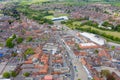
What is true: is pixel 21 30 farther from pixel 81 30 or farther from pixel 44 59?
pixel 44 59

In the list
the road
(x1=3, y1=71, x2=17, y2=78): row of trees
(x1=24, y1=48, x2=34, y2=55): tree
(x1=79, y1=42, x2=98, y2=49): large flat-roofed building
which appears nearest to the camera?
(x1=3, y1=71, x2=17, y2=78): row of trees

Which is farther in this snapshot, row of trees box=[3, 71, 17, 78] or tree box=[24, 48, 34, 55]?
tree box=[24, 48, 34, 55]

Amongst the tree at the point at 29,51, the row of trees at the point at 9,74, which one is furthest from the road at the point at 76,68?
the row of trees at the point at 9,74

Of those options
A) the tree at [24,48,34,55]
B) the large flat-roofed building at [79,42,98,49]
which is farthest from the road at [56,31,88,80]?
the tree at [24,48,34,55]

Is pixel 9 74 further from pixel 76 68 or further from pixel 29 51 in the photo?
pixel 76 68

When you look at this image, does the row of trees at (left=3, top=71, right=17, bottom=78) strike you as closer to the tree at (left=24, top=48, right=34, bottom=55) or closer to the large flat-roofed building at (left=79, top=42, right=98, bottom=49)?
the tree at (left=24, top=48, right=34, bottom=55)

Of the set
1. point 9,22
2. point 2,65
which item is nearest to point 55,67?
point 2,65

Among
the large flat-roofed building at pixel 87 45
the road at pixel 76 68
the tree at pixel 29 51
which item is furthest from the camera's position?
the large flat-roofed building at pixel 87 45

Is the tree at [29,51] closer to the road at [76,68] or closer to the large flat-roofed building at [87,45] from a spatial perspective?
the road at [76,68]

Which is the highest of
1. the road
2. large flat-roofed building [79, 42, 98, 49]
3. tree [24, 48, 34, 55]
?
tree [24, 48, 34, 55]

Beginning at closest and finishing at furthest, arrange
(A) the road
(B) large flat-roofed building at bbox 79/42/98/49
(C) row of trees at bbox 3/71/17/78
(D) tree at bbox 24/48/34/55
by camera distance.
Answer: (C) row of trees at bbox 3/71/17/78 → (A) the road → (D) tree at bbox 24/48/34/55 → (B) large flat-roofed building at bbox 79/42/98/49

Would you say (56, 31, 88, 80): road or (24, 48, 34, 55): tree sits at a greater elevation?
(24, 48, 34, 55): tree
